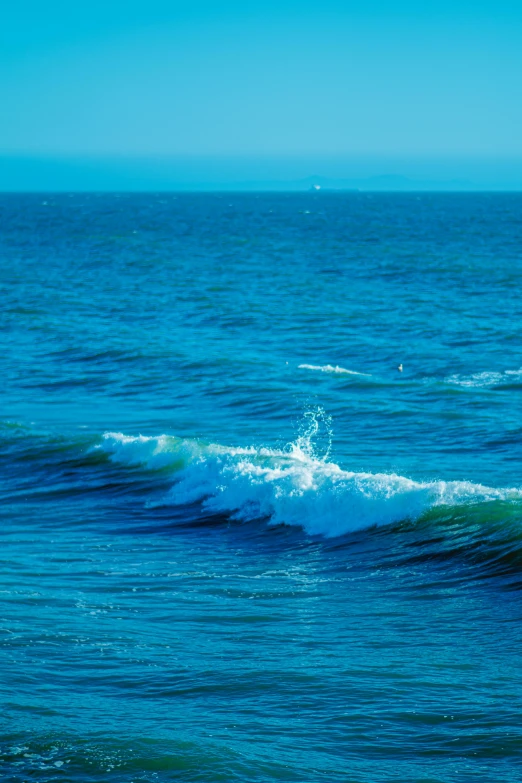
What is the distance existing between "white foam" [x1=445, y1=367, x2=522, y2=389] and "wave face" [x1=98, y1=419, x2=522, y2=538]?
721 centimetres

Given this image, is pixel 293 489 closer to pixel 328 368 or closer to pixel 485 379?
pixel 485 379

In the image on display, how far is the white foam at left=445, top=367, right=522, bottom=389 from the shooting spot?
84.0 ft

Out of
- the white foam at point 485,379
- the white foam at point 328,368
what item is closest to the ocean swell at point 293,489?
the white foam at point 485,379

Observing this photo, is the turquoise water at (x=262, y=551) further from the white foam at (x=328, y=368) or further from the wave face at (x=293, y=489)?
the white foam at (x=328, y=368)

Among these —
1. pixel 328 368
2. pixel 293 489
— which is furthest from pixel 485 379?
pixel 293 489

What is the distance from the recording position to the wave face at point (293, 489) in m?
15.7

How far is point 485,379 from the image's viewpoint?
2628 centimetres

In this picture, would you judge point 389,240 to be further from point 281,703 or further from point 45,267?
point 281,703

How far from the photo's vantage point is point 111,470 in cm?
1928

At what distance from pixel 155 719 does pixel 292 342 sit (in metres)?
24.3

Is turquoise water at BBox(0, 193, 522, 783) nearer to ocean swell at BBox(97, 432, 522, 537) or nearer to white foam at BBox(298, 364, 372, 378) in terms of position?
ocean swell at BBox(97, 432, 522, 537)

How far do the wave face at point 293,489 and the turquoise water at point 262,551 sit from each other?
5 cm

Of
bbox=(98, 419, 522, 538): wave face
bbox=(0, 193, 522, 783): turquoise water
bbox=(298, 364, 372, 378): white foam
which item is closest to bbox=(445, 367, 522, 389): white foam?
bbox=(0, 193, 522, 783): turquoise water

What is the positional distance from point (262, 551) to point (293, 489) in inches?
89.0
